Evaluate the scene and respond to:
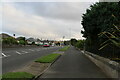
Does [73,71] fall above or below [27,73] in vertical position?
below

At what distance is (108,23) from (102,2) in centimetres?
335

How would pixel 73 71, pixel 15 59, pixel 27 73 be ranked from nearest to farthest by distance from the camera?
1. pixel 27 73
2. pixel 73 71
3. pixel 15 59

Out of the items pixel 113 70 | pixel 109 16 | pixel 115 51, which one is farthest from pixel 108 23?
pixel 113 70

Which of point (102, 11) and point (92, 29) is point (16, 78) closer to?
point (102, 11)

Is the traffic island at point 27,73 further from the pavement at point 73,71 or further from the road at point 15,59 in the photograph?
the road at point 15,59

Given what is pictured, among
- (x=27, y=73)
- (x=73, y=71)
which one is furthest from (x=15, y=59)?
(x=27, y=73)

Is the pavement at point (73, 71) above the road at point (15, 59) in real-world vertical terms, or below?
below

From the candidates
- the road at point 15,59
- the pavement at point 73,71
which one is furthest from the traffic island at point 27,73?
the road at point 15,59

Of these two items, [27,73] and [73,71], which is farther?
[73,71]

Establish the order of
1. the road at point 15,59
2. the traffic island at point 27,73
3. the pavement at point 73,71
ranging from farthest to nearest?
the road at point 15,59 → the pavement at point 73,71 → the traffic island at point 27,73

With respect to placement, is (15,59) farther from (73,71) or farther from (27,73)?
(27,73)

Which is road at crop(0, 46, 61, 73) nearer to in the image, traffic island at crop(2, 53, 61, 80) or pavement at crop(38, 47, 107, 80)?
traffic island at crop(2, 53, 61, 80)

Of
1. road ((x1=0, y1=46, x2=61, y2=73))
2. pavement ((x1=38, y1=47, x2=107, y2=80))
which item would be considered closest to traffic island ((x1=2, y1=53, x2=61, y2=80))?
pavement ((x1=38, y1=47, x2=107, y2=80))

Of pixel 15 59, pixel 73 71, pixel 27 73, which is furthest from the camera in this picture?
pixel 15 59
